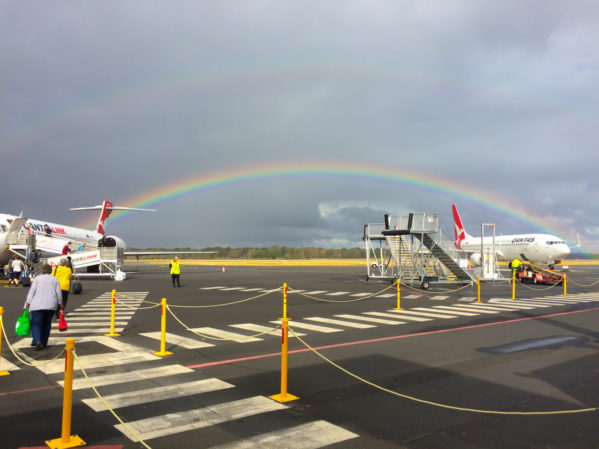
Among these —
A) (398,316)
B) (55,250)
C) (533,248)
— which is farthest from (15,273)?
(533,248)

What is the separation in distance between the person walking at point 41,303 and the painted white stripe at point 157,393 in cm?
390

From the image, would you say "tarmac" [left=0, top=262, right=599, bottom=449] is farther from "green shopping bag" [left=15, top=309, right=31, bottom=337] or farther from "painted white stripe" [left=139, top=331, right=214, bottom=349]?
"green shopping bag" [left=15, top=309, right=31, bottom=337]

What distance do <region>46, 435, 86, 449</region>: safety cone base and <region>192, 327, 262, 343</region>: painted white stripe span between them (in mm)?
5929

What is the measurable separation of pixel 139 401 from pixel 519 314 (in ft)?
45.0

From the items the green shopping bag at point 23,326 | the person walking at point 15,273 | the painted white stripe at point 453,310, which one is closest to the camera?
the green shopping bag at point 23,326

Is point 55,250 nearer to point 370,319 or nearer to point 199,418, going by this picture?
point 370,319

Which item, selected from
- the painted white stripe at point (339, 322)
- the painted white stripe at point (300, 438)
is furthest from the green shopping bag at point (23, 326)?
the painted white stripe at point (339, 322)

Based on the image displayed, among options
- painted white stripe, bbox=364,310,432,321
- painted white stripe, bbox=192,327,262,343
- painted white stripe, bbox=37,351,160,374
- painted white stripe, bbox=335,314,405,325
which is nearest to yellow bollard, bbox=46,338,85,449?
painted white stripe, bbox=37,351,160,374

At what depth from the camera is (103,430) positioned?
4.99m

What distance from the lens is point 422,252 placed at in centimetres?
2677

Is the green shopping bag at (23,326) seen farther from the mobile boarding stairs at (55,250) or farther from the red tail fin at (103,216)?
the red tail fin at (103,216)

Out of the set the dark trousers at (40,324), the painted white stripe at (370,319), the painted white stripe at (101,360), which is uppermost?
the dark trousers at (40,324)

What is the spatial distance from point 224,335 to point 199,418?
5.96m

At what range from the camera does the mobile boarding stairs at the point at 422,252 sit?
87.3 feet
